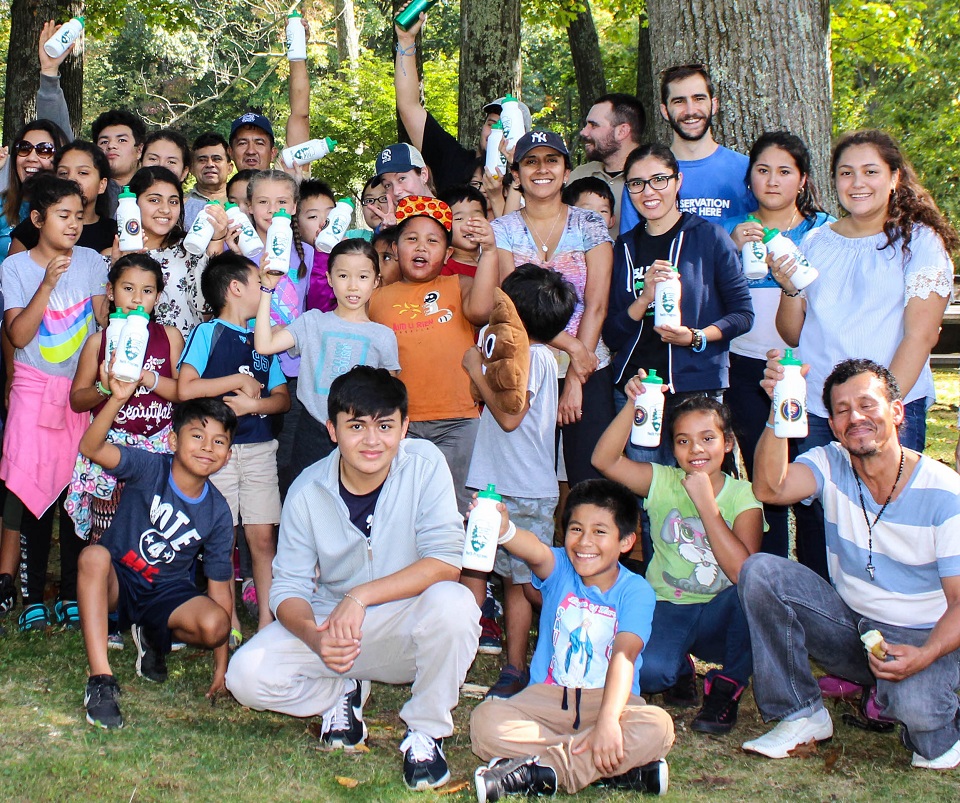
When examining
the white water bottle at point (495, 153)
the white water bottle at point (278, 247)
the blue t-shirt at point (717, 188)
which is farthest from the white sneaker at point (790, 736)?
the white water bottle at point (495, 153)

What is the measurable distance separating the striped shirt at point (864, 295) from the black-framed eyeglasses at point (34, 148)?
4.10 metres

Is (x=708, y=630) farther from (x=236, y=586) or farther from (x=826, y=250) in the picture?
(x=236, y=586)

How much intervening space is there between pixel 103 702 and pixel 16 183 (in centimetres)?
311

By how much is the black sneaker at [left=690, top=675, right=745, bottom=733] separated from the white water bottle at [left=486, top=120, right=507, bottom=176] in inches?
112

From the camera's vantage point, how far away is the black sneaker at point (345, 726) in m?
3.75

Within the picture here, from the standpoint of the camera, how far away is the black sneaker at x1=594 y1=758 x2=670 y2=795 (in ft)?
11.3

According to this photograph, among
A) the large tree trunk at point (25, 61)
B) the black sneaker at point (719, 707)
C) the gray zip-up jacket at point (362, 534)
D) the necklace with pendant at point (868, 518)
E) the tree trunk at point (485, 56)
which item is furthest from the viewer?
the large tree trunk at point (25, 61)

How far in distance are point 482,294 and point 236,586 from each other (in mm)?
2255

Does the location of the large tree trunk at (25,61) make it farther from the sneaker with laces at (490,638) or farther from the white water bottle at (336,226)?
the sneaker with laces at (490,638)

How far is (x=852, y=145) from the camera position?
4320 millimetres

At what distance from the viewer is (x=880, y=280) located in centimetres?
424

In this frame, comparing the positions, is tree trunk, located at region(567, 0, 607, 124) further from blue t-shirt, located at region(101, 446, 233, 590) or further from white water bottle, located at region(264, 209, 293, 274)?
blue t-shirt, located at region(101, 446, 233, 590)

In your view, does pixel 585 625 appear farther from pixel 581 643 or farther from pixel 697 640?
pixel 697 640

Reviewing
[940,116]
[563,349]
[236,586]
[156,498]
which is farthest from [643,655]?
[940,116]
